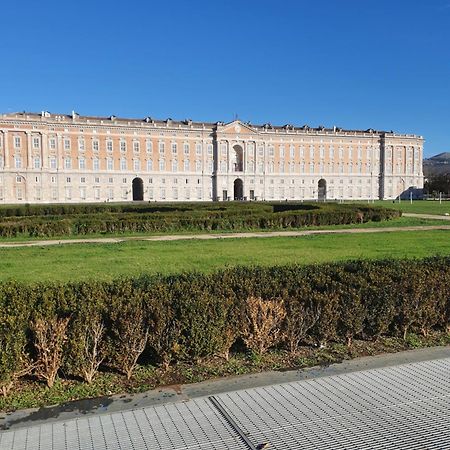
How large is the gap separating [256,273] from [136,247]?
9.65 meters

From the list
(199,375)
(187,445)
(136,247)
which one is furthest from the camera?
(136,247)

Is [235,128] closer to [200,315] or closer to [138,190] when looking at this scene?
[138,190]

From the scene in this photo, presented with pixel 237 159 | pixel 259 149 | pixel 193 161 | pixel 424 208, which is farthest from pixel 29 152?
pixel 424 208

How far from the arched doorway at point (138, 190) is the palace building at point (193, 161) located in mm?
195

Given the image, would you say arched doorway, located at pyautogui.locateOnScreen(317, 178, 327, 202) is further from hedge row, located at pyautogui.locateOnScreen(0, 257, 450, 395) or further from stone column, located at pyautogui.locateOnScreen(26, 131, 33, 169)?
hedge row, located at pyautogui.locateOnScreen(0, 257, 450, 395)

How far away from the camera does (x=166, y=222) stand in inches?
836

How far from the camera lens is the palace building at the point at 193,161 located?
6412 cm

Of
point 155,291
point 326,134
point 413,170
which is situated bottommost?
point 155,291

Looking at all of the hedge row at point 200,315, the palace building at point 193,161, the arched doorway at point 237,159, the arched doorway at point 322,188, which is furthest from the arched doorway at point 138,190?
the hedge row at point 200,315

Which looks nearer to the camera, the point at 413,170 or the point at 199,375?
the point at 199,375

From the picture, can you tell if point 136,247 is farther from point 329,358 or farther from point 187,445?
point 187,445

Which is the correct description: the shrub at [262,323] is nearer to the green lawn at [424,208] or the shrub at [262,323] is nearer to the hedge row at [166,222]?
the hedge row at [166,222]

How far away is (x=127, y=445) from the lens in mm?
2963

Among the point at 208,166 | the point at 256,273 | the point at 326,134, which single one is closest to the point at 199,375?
the point at 256,273
